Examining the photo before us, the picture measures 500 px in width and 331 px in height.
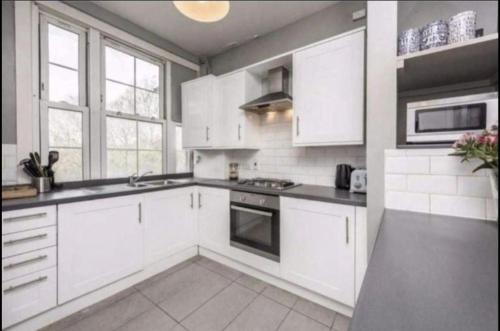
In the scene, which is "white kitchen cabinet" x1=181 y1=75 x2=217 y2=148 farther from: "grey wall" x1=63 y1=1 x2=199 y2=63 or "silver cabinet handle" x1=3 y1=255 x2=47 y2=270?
"silver cabinet handle" x1=3 y1=255 x2=47 y2=270

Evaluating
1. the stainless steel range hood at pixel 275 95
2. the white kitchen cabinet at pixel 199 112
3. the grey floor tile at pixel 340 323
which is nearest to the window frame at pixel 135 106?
the white kitchen cabinet at pixel 199 112

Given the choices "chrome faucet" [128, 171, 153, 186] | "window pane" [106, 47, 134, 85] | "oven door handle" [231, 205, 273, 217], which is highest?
"window pane" [106, 47, 134, 85]

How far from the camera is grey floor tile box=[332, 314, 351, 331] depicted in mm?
1516

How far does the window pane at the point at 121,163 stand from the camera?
2324 mm

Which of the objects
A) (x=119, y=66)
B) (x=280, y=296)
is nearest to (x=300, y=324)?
(x=280, y=296)

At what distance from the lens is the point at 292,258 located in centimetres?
183

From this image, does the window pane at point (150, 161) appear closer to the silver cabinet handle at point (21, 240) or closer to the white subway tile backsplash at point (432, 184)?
the silver cabinet handle at point (21, 240)

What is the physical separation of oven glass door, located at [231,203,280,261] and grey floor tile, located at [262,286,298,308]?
0.27 m

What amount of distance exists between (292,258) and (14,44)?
2.71m

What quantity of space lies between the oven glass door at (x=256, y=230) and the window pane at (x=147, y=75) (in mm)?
1750

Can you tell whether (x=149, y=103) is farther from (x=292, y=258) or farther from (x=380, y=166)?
(x=380, y=166)

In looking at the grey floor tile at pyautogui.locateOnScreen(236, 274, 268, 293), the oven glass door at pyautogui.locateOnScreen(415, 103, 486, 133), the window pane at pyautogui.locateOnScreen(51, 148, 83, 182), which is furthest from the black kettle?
the window pane at pyautogui.locateOnScreen(51, 148, 83, 182)

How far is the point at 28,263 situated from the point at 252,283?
1588 mm

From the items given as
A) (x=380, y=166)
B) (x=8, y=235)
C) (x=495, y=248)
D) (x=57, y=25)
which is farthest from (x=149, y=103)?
(x=495, y=248)
